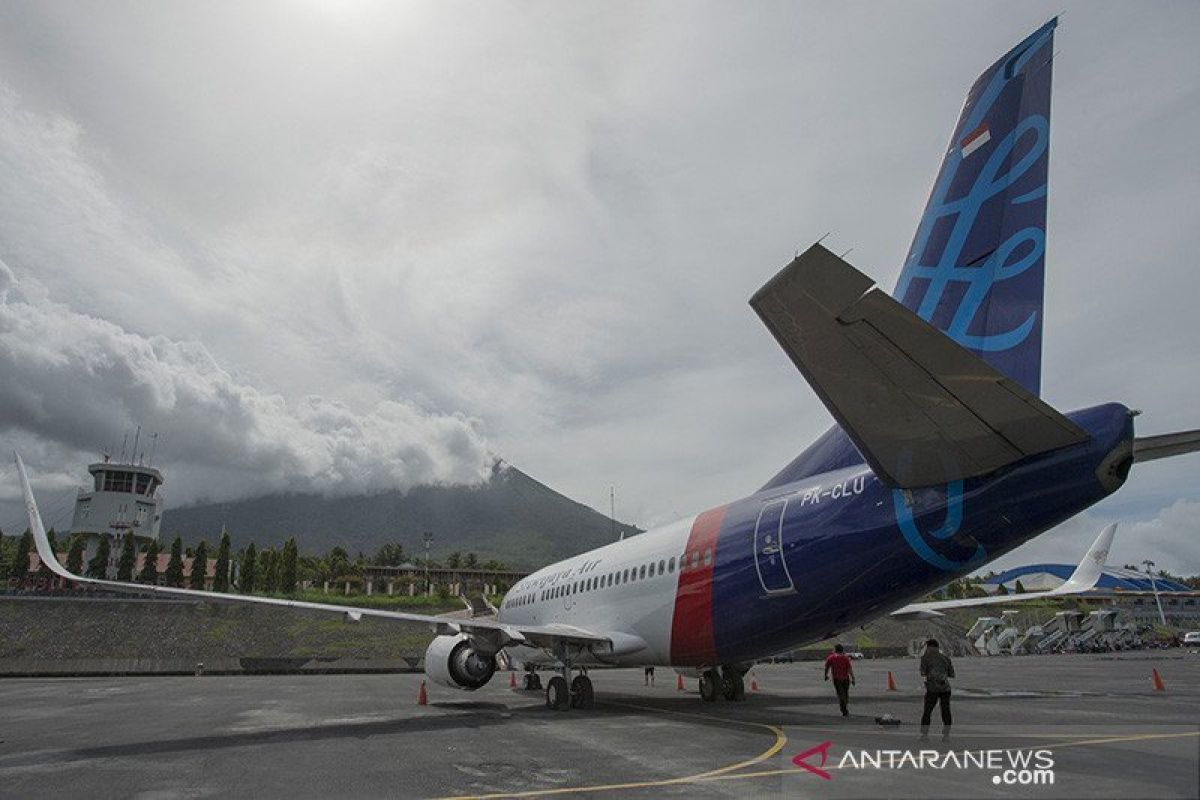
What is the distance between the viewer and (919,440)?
320 inches

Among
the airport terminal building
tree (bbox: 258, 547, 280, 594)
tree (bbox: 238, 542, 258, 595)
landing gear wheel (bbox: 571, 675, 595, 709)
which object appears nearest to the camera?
landing gear wheel (bbox: 571, 675, 595, 709)

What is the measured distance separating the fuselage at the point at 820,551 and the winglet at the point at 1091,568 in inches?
514

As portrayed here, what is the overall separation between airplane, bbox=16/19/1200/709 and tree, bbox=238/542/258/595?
7769cm

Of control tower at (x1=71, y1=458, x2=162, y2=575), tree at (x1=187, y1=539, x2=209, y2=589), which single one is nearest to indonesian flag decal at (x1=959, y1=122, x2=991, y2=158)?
tree at (x1=187, y1=539, x2=209, y2=589)

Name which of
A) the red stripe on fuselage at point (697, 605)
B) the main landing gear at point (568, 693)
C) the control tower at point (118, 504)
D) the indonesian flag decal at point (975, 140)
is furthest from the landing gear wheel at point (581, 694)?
the control tower at point (118, 504)

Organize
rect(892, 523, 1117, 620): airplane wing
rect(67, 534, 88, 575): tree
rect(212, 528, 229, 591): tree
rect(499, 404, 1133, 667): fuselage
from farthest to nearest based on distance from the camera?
rect(67, 534, 88, 575): tree, rect(212, 528, 229, 591): tree, rect(892, 523, 1117, 620): airplane wing, rect(499, 404, 1133, 667): fuselage

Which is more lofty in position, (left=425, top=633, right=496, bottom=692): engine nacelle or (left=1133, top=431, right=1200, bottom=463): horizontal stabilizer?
(left=1133, top=431, right=1200, bottom=463): horizontal stabilizer

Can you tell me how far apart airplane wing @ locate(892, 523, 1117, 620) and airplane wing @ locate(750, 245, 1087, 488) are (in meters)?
11.4

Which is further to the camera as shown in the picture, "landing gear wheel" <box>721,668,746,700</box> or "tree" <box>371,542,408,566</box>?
"tree" <box>371,542,408,566</box>

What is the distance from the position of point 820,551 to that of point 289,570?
86.2 metres

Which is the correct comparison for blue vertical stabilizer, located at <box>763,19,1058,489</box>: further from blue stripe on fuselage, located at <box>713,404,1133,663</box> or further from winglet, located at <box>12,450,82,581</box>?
winglet, located at <box>12,450,82,581</box>

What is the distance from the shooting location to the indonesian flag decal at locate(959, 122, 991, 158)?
32.3 feet

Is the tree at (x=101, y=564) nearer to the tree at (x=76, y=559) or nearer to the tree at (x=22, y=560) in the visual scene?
the tree at (x=76, y=559)

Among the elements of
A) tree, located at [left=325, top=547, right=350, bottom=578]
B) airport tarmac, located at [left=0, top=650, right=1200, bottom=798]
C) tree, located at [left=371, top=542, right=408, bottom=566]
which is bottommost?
airport tarmac, located at [left=0, top=650, right=1200, bottom=798]
